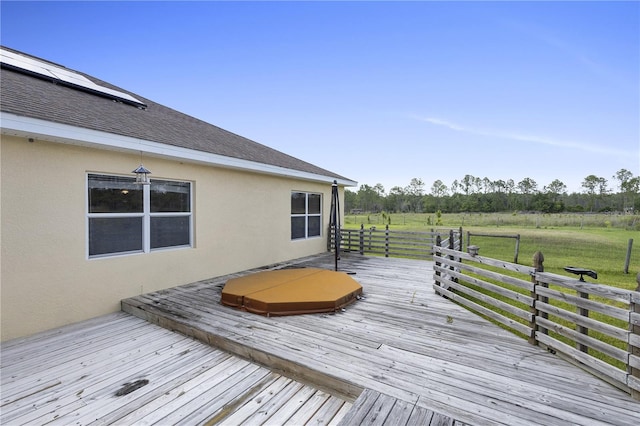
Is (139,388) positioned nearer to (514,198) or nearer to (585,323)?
(585,323)

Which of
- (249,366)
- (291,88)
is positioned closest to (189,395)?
(249,366)

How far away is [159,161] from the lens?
5.02 meters

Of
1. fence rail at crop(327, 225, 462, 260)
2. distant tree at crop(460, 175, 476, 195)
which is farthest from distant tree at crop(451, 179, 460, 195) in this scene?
fence rail at crop(327, 225, 462, 260)

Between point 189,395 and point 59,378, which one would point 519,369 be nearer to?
point 189,395

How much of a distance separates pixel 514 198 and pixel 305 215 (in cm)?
6155

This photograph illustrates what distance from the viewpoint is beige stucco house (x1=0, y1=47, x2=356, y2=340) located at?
137 inches

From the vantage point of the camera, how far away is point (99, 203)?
434cm

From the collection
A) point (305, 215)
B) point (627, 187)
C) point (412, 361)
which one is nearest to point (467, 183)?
point (627, 187)

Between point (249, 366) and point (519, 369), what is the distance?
8.37 ft

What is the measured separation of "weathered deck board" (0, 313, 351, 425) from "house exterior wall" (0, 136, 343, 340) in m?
0.56

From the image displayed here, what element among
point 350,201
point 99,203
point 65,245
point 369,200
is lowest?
point 65,245

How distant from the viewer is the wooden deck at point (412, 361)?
197 centimetres

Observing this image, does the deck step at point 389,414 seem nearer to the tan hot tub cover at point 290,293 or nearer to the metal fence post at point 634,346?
the metal fence post at point 634,346

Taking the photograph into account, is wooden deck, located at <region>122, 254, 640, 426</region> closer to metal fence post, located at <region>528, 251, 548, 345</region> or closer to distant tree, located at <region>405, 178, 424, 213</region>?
metal fence post, located at <region>528, 251, 548, 345</region>
